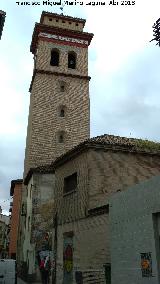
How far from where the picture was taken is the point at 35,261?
86.2ft

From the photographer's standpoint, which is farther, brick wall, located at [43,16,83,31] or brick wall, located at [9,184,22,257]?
brick wall, located at [9,184,22,257]

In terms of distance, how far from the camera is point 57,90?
117 feet

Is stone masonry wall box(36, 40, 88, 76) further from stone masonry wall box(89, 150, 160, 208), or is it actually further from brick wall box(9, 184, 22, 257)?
stone masonry wall box(89, 150, 160, 208)

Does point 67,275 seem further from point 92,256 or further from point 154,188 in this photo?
point 154,188

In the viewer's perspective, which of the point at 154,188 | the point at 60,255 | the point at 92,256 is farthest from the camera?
the point at 60,255

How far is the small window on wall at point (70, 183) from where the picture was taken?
2002cm

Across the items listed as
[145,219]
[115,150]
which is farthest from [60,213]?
[145,219]

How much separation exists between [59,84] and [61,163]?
16.1 metres

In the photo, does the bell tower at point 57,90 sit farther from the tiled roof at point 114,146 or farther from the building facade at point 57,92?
the tiled roof at point 114,146

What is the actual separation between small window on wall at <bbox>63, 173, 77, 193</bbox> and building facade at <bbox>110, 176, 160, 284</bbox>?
688 cm

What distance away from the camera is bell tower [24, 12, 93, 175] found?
3312 centimetres

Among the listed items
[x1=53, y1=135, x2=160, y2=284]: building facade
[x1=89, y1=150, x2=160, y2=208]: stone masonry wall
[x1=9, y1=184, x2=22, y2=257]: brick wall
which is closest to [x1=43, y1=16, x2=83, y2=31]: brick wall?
[x1=9, y1=184, x2=22, y2=257]: brick wall

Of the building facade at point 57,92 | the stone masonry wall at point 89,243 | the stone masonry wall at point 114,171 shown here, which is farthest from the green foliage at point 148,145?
the building facade at point 57,92

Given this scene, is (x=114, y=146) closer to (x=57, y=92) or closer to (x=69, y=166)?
(x=69, y=166)
